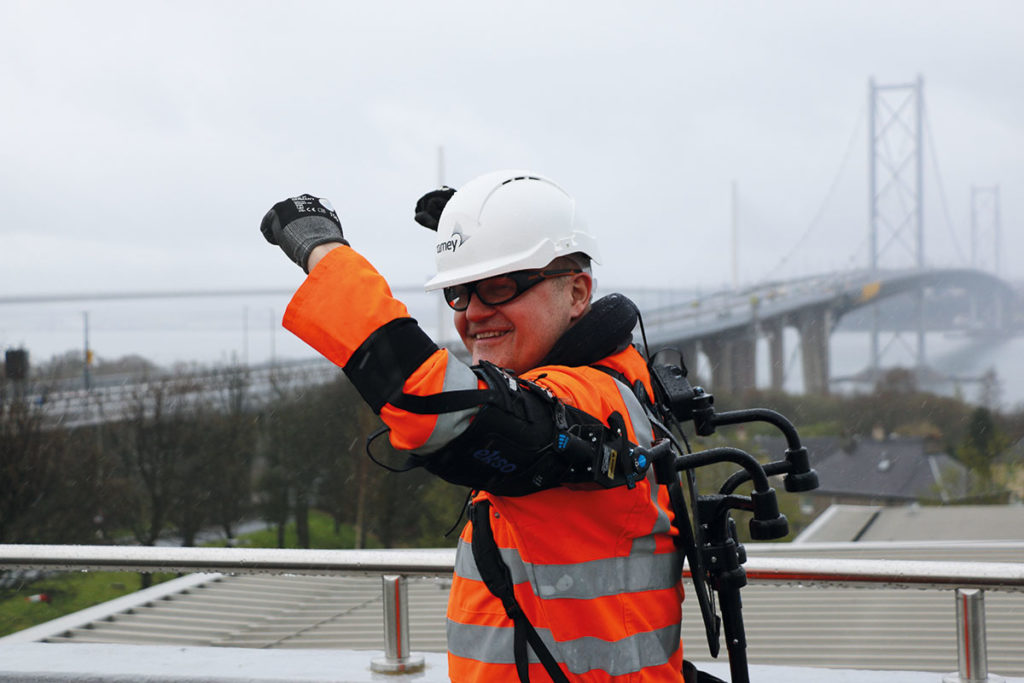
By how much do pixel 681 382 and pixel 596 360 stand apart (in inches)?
16.4

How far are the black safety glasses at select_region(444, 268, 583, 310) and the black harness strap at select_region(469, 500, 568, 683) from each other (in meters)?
0.44

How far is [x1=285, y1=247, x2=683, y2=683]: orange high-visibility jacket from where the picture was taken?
175 centimetres

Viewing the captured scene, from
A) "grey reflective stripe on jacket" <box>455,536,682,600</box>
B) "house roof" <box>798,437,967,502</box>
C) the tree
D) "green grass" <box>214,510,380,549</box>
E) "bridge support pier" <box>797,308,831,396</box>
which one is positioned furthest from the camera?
"house roof" <box>798,437,967,502</box>

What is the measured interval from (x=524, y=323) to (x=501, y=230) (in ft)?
0.59

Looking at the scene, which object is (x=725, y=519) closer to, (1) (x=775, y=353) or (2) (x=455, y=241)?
(2) (x=455, y=241)

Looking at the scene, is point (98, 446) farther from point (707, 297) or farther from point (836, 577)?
point (836, 577)

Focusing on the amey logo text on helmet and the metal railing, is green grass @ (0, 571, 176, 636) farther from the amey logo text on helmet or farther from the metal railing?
the amey logo text on helmet

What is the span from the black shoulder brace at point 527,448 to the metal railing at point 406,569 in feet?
4.55

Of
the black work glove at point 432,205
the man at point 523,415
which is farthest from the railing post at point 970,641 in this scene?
the black work glove at point 432,205

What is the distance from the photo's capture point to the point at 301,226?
1.67m

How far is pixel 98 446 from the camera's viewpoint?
3634 centimetres

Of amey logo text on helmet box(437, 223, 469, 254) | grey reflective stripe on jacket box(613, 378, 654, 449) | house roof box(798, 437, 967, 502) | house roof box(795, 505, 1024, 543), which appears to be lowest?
house roof box(798, 437, 967, 502)

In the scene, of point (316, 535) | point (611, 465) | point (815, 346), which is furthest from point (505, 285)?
point (815, 346)

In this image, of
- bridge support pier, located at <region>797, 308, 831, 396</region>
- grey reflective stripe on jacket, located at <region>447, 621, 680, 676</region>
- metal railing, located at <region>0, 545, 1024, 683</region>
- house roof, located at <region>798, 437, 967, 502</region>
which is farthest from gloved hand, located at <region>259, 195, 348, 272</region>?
→ house roof, located at <region>798, 437, 967, 502</region>
